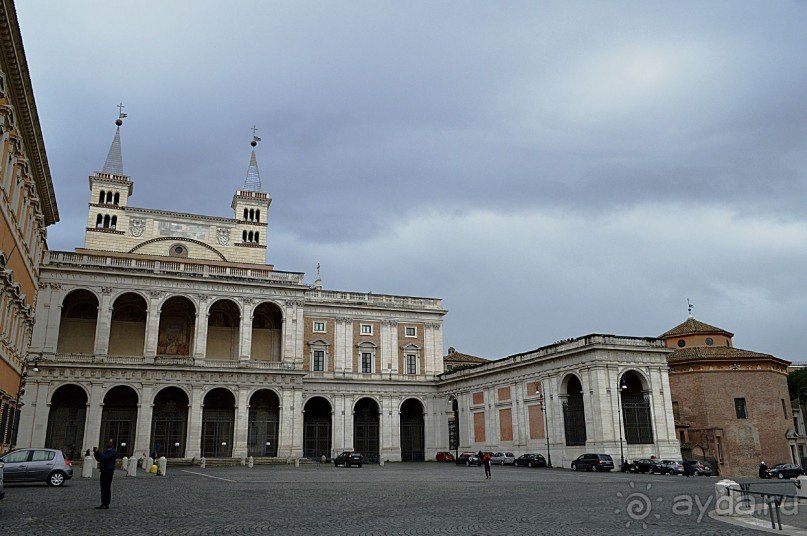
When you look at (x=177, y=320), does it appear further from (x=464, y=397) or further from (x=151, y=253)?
(x=464, y=397)

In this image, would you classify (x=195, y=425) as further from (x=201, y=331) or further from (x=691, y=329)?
(x=691, y=329)

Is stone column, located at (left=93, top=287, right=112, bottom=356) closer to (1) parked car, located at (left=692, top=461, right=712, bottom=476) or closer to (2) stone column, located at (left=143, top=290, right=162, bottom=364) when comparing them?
(2) stone column, located at (left=143, top=290, right=162, bottom=364)

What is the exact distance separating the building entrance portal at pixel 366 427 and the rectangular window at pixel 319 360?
14.9 ft

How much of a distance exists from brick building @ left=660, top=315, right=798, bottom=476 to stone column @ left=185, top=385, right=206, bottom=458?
34984 mm

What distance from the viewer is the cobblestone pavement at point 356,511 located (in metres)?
11.4

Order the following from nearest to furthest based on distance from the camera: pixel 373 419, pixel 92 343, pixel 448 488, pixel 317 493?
Result: pixel 317 493, pixel 448 488, pixel 92 343, pixel 373 419

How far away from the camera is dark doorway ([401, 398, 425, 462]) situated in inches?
2221

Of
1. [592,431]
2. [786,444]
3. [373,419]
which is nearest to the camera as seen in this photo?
[592,431]

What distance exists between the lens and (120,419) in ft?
147

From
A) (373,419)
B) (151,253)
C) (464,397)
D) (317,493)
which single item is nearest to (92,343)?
(151,253)

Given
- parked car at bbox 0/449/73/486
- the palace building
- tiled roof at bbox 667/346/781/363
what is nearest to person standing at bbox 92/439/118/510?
parked car at bbox 0/449/73/486

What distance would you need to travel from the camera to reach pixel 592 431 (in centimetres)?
3928

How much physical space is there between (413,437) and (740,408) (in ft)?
85.3

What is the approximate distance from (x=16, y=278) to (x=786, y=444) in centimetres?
5265
